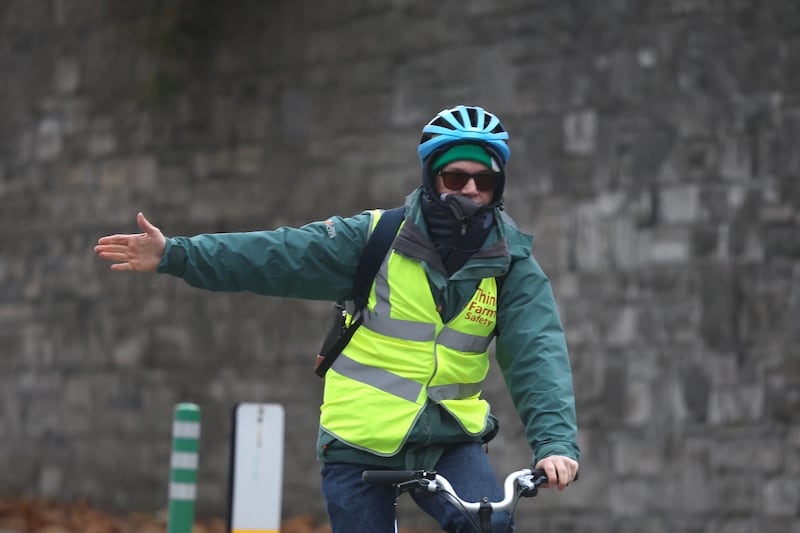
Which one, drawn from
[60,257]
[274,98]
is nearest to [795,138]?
[274,98]

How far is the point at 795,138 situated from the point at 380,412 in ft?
16.9

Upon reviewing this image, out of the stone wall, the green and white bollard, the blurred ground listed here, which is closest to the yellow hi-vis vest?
the green and white bollard

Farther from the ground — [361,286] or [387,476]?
[361,286]

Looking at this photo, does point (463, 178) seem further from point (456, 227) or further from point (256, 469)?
point (256, 469)

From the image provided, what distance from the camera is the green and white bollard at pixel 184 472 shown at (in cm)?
783

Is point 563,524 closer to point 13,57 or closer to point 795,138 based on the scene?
Answer: point 795,138

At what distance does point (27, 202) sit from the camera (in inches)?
533

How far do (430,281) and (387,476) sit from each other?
717 millimetres

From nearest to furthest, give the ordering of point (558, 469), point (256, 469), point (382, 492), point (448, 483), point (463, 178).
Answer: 1. point (448, 483)
2. point (558, 469)
3. point (382, 492)
4. point (463, 178)
5. point (256, 469)

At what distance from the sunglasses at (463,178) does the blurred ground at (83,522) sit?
6.51 m

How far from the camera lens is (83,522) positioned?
11.7 meters

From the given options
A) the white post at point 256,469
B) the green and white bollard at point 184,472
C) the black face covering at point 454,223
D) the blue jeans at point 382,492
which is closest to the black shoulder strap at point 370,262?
the black face covering at point 454,223

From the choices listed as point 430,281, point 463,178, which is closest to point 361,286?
point 430,281

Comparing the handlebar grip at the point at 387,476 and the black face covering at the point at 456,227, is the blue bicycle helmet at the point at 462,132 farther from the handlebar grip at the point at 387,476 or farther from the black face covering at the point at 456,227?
the handlebar grip at the point at 387,476
